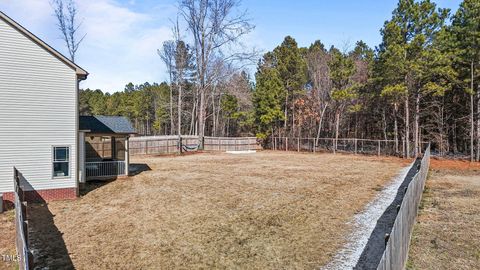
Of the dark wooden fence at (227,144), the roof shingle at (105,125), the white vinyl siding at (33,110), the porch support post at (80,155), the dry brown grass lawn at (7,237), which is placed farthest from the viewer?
the dark wooden fence at (227,144)

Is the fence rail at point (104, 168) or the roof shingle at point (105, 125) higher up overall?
the roof shingle at point (105, 125)

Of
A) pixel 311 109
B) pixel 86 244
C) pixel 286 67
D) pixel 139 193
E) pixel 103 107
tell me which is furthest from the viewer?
pixel 103 107

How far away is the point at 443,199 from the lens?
495 inches

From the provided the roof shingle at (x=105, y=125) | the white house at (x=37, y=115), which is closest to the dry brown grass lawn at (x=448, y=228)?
the white house at (x=37, y=115)

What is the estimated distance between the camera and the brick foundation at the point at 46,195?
1188cm

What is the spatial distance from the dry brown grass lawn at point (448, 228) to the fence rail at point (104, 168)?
14.3 m

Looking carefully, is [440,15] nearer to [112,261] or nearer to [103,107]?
[112,261]

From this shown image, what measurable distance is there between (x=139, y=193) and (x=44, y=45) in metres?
6.99

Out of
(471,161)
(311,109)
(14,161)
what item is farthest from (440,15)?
(14,161)

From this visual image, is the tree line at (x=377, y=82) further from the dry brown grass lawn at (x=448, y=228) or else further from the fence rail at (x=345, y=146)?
the dry brown grass lawn at (x=448, y=228)

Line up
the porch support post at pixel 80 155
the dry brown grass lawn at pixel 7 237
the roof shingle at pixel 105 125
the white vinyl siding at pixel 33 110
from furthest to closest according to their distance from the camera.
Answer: the roof shingle at pixel 105 125 < the porch support post at pixel 80 155 < the white vinyl siding at pixel 33 110 < the dry brown grass lawn at pixel 7 237

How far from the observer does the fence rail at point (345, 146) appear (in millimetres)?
29500

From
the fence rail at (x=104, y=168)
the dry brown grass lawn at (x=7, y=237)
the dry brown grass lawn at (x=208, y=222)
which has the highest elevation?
the fence rail at (x=104, y=168)

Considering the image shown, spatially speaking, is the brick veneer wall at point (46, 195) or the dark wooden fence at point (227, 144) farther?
the dark wooden fence at point (227, 144)
